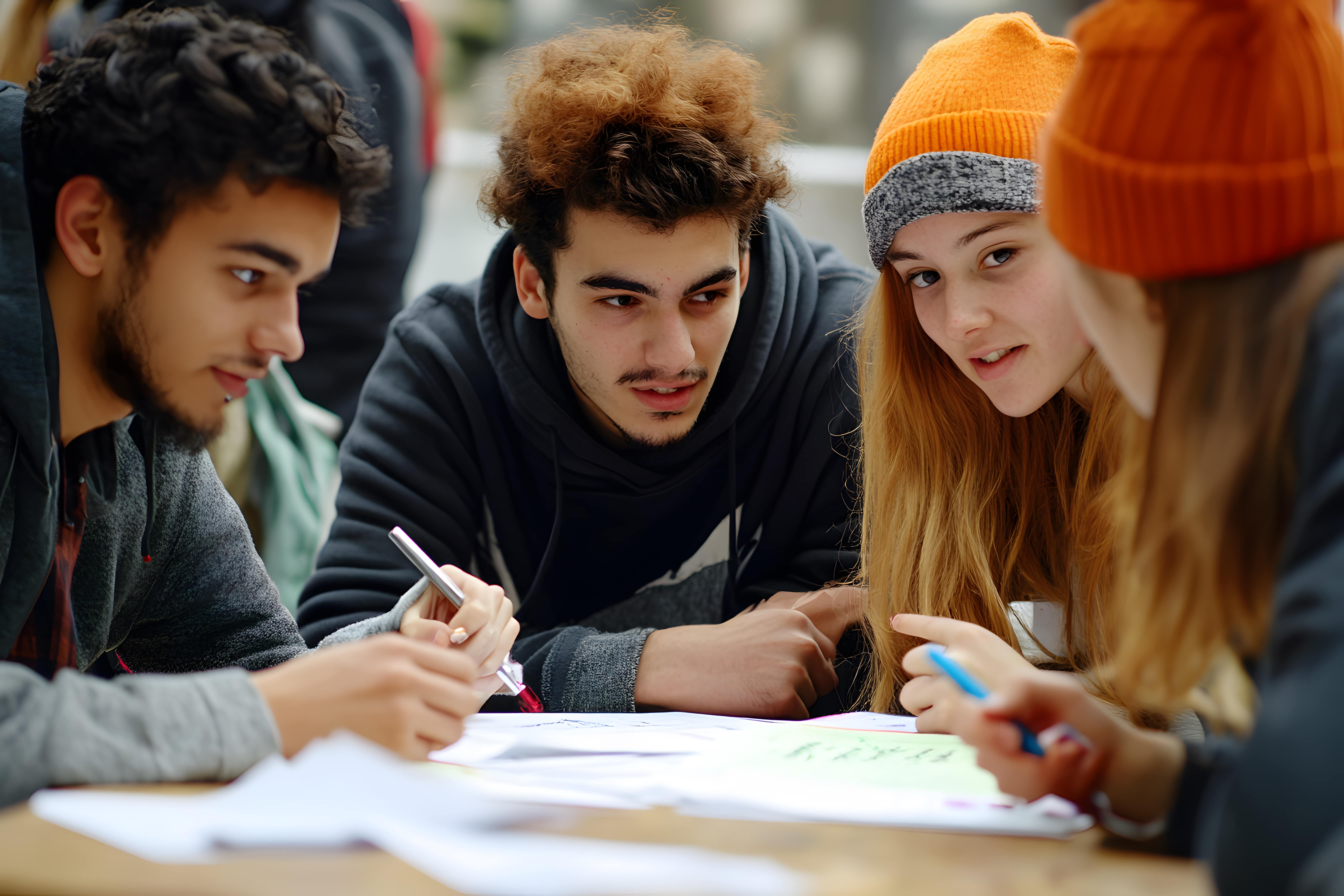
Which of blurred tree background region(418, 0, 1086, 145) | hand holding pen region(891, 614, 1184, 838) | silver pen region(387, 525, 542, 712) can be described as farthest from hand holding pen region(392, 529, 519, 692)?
blurred tree background region(418, 0, 1086, 145)

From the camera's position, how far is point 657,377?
147 centimetres

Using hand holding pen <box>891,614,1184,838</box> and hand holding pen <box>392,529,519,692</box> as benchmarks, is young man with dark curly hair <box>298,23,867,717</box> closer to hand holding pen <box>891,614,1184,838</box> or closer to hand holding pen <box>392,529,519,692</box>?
hand holding pen <box>392,529,519,692</box>

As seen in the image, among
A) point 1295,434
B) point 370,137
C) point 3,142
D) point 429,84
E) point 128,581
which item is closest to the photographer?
point 1295,434

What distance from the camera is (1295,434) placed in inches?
21.8

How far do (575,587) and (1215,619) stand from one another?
111 centimetres

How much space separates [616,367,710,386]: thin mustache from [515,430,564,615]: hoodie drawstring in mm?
143

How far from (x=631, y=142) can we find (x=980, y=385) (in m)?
0.57

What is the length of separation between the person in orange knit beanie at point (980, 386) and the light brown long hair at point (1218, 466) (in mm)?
465

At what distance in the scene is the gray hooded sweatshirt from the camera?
0.68m

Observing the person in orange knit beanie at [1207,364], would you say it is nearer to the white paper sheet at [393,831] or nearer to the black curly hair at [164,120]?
the white paper sheet at [393,831]

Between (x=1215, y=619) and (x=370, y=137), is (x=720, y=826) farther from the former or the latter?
(x=370, y=137)

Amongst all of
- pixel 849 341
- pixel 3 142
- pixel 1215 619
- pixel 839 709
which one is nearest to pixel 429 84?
pixel 849 341

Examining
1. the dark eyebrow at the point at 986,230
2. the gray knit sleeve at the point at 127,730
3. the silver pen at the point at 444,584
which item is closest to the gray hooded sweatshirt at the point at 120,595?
the gray knit sleeve at the point at 127,730

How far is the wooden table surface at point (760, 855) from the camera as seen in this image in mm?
506
